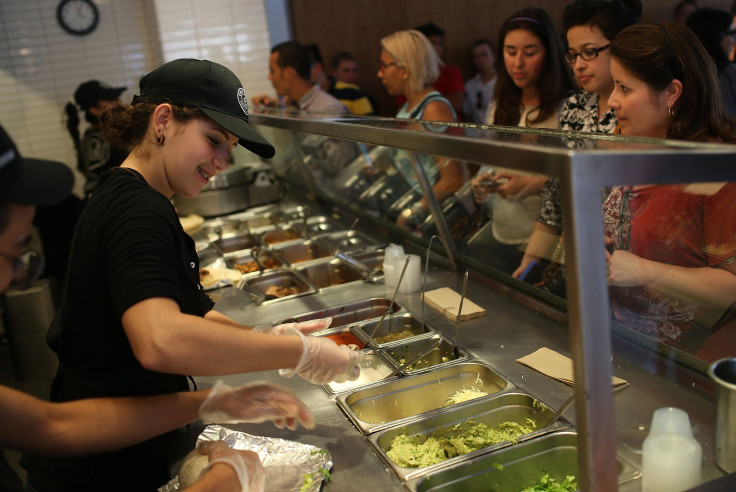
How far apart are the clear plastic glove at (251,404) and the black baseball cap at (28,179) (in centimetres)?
53

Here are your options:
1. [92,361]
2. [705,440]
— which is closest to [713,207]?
[705,440]

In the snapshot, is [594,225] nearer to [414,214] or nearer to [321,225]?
[414,214]

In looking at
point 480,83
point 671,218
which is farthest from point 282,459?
point 480,83

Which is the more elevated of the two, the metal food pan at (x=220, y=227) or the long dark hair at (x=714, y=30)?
the long dark hair at (x=714, y=30)

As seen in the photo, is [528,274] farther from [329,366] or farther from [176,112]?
[176,112]

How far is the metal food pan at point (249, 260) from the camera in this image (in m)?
3.38

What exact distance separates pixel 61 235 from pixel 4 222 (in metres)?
4.30

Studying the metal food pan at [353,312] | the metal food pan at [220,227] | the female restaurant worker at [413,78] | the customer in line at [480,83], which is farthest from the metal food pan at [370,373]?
the customer in line at [480,83]

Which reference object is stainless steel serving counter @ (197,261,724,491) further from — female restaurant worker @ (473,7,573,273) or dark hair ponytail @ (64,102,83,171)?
dark hair ponytail @ (64,102,83,171)

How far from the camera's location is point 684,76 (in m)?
1.82

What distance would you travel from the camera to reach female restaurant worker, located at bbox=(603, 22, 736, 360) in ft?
5.12

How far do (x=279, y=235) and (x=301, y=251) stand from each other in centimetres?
36

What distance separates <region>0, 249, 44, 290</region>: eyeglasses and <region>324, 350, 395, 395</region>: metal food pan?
3.35 ft

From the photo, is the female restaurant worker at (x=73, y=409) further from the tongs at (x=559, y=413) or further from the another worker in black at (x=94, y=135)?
the another worker in black at (x=94, y=135)
